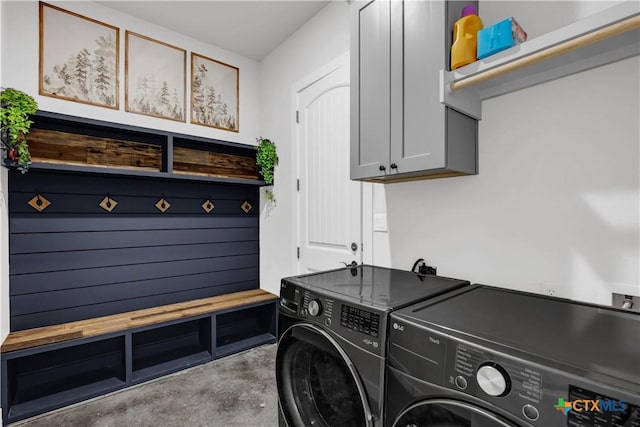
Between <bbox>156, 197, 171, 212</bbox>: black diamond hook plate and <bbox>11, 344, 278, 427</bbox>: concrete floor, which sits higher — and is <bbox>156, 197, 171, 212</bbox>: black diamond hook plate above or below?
above

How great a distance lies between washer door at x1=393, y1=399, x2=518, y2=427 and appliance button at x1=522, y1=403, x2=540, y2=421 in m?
0.05

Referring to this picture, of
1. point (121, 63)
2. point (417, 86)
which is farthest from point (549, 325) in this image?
point (121, 63)

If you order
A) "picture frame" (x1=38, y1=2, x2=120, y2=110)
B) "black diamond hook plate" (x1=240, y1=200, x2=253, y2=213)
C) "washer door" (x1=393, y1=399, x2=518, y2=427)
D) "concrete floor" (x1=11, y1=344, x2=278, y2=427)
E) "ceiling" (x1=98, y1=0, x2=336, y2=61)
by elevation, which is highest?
"ceiling" (x1=98, y1=0, x2=336, y2=61)

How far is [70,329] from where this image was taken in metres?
2.22

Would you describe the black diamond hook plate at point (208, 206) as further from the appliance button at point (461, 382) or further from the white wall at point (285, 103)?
the appliance button at point (461, 382)

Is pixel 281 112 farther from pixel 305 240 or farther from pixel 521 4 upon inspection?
pixel 521 4

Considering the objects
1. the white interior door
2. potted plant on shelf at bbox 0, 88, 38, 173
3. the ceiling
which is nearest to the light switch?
the white interior door

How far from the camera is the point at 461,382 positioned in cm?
81

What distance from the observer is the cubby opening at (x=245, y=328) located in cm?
295

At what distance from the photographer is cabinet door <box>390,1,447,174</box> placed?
1.37 metres

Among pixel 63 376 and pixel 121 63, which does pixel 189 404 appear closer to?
pixel 63 376

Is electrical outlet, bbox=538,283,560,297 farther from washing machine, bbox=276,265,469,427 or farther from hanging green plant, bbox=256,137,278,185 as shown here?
hanging green plant, bbox=256,137,278,185

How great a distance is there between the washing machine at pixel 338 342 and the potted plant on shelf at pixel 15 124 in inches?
77.4

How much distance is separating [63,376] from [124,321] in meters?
0.61
